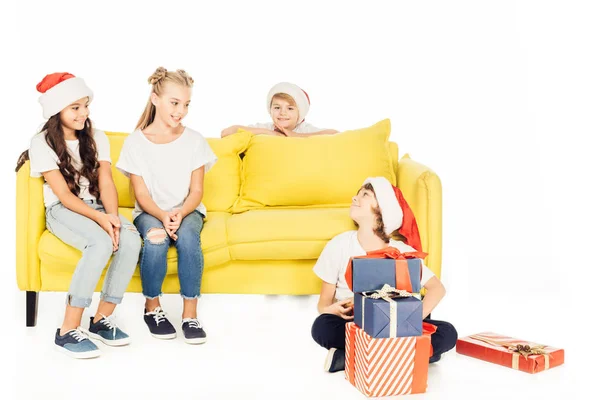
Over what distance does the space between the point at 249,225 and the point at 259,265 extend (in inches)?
7.1

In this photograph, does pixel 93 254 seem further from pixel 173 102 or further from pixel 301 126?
pixel 301 126

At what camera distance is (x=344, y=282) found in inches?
109

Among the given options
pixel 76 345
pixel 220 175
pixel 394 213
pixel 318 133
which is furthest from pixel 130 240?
pixel 318 133

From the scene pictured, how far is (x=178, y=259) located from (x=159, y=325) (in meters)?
0.27

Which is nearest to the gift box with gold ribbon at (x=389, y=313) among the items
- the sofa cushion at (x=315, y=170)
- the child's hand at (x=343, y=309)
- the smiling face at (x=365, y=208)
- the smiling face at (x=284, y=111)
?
the child's hand at (x=343, y=309)

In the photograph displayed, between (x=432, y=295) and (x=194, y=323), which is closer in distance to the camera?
(x=432, y=295)

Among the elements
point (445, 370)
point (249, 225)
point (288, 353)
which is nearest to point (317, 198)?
point (249, 225)

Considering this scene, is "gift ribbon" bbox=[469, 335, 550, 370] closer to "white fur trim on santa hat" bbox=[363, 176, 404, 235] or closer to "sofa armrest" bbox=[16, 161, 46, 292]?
"white fur trim on santa hat" bbox=[363, 176, 404, 235]

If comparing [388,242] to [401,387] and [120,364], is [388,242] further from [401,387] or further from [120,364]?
[120,364]

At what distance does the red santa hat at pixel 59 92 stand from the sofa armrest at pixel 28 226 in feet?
0.96

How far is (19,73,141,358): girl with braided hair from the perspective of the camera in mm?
2834

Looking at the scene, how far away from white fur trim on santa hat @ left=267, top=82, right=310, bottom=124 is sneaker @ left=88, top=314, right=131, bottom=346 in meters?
1.57

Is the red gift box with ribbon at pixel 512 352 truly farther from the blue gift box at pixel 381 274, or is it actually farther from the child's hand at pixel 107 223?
the child's hand at pixel 107 223

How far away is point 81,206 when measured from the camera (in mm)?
3000
